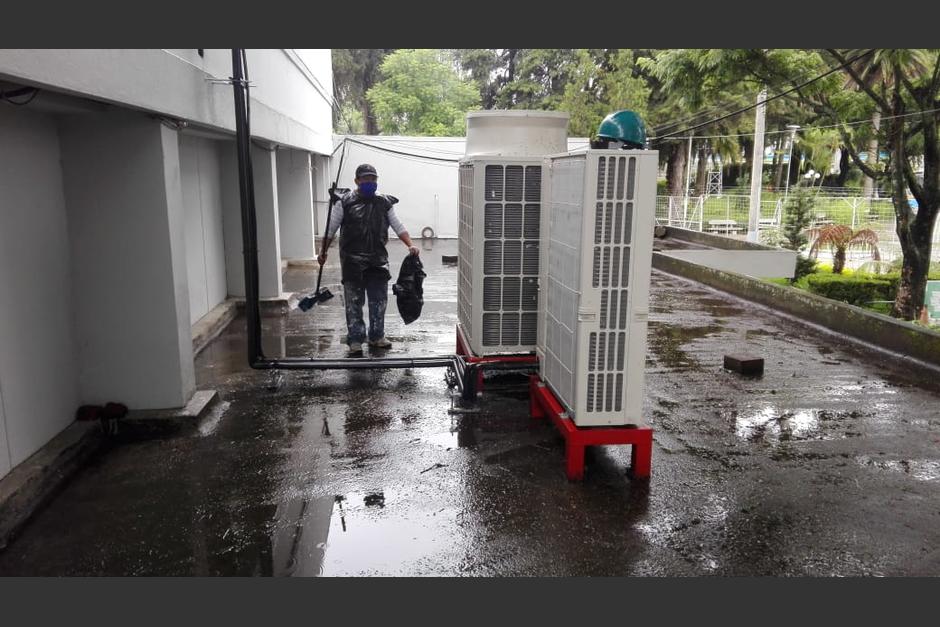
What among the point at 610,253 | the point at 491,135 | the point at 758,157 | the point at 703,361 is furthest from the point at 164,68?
the point at 758,157

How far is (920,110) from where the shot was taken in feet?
34.5

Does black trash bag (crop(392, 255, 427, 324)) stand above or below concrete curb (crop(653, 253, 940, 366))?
above

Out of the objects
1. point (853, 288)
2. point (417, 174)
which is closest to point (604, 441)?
point (853, 288)

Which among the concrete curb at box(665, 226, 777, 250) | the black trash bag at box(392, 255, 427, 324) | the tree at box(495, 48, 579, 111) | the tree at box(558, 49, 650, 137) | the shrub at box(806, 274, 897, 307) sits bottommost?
the shrub at box(806, 274, 897, 307)

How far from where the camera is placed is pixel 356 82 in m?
42.6

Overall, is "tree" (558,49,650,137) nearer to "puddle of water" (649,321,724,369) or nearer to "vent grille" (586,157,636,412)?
"puddle of water" (649,321,724,369)

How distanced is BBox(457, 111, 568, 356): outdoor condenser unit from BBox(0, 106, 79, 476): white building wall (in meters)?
3.21

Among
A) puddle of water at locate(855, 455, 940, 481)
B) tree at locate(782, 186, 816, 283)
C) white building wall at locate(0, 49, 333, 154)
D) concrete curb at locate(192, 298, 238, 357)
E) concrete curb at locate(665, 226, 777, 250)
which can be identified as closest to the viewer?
white building wall at locate(0, 49, 333, 154)

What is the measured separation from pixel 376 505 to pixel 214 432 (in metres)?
1.88

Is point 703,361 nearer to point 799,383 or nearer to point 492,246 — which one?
point 799,383

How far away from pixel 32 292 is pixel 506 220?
3.60 metres

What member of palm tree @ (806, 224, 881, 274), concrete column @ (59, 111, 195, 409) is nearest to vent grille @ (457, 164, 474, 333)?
concrete column @ (59, 111, 195, 409)

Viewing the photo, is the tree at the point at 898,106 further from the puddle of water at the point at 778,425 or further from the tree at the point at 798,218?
the tree at the point at 798,218

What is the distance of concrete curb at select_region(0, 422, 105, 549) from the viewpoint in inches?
157
